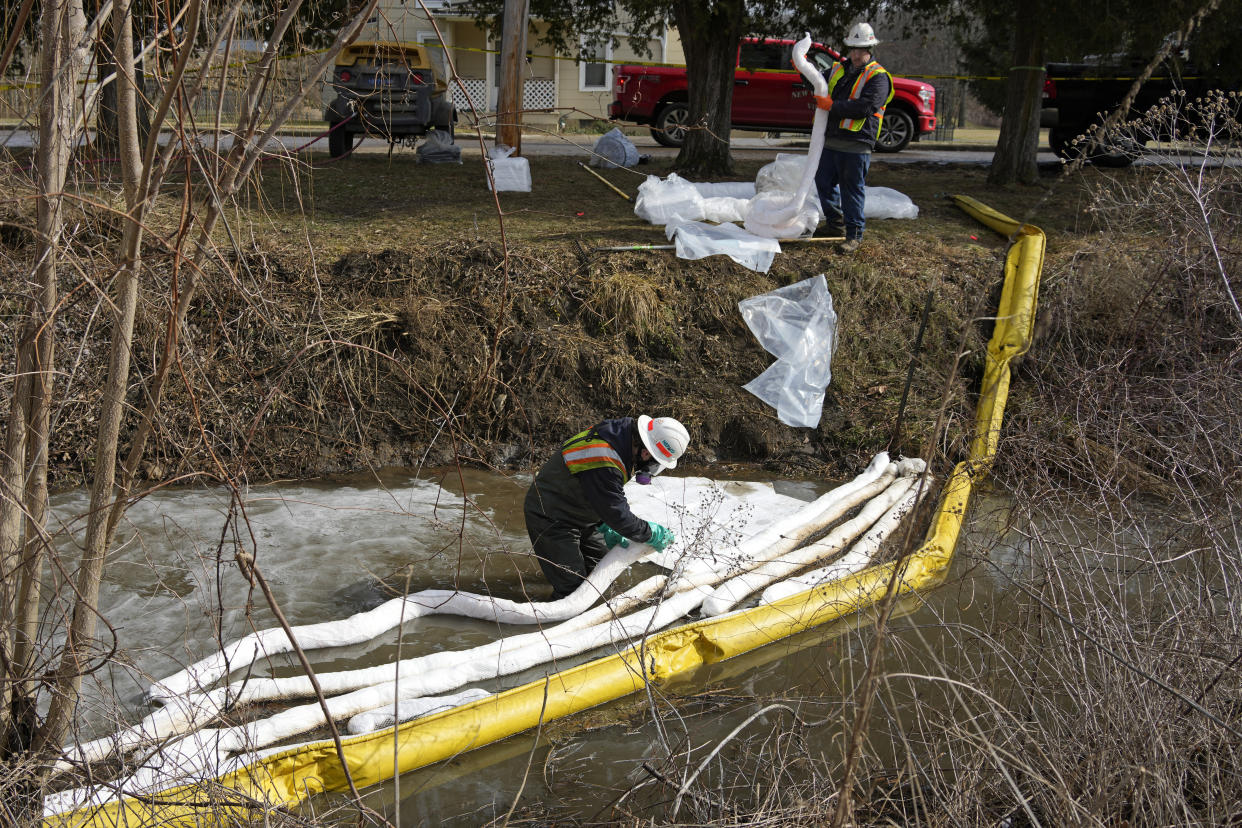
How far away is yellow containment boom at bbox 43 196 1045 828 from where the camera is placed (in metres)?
2.98

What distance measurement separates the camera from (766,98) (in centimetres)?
1560

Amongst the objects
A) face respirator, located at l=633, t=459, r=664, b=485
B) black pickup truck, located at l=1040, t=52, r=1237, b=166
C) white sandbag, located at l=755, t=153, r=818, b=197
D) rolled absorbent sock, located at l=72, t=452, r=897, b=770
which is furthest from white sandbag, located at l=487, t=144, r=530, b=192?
black pickup truck, located at l=1040, t=52, r=1237, b=166

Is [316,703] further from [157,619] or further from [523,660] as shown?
[157,619]

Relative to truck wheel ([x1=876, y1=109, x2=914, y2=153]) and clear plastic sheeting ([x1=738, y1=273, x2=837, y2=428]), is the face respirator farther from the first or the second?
truck wheel ([x1=876, y1=109, x2=914, y2=153])

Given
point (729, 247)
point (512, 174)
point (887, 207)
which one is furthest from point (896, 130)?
point (729, 247)

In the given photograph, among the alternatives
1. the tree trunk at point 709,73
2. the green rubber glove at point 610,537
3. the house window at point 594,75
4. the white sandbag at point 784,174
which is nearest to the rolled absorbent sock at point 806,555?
the green rubber glove at point 610,537

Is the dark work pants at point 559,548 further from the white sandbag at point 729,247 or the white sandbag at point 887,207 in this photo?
the white sandbag at point 887,207

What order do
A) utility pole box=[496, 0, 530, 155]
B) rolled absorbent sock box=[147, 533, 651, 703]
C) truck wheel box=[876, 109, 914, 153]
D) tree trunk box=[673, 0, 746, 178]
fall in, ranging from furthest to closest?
truck wheel box=[876, 109, 914, 153] < utility pole box=[496, 0, 530, 155] < tree trunk box=[673, 0, 746, 178] < rolled absorbent sock box=[147, 533, 651, 703]

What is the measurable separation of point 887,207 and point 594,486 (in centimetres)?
556

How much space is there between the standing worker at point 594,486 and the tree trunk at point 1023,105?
6.76 m

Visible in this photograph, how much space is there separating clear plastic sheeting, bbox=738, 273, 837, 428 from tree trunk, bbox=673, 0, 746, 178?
238 cm

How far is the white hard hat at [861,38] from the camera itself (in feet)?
24.6

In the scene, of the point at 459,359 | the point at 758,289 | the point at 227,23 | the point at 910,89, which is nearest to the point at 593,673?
the point at 227,23

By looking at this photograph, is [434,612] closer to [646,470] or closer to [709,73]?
[646,470]
